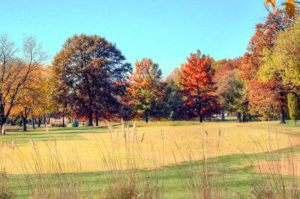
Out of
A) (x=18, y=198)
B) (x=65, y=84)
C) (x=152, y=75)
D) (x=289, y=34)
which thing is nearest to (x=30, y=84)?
(x=65, y=84)

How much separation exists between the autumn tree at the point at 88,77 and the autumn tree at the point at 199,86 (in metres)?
8.92

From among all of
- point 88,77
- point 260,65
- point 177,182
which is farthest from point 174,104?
point 177,182

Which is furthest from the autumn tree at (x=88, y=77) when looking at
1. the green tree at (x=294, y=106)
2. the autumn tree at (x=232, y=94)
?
the green tree at (x=294, y=106)

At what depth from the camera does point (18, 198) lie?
6922 millimetres

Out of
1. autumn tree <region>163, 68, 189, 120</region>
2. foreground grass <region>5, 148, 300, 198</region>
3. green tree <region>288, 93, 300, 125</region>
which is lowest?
foreground grass <region>5, 148, 300, 198</region>

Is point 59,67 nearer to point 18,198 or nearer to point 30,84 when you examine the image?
point 30,84

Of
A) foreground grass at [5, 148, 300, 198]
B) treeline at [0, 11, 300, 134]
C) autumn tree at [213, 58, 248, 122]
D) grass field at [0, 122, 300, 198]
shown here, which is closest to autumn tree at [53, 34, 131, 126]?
treeline at [0, 11, 300, 134]

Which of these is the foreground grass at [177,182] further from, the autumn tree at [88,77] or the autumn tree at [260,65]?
the autumn tree at [88,77]

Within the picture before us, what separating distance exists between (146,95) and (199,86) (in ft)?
23.6

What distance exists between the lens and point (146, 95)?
167 ft

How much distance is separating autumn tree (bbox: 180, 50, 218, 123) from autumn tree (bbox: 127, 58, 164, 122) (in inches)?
144

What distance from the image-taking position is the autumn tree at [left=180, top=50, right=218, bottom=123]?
1933 inches

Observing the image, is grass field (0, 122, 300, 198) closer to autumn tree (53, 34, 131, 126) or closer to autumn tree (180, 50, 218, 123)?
autumn tree (180, 50, 218, 123)

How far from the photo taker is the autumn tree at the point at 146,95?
50625 millimetres
